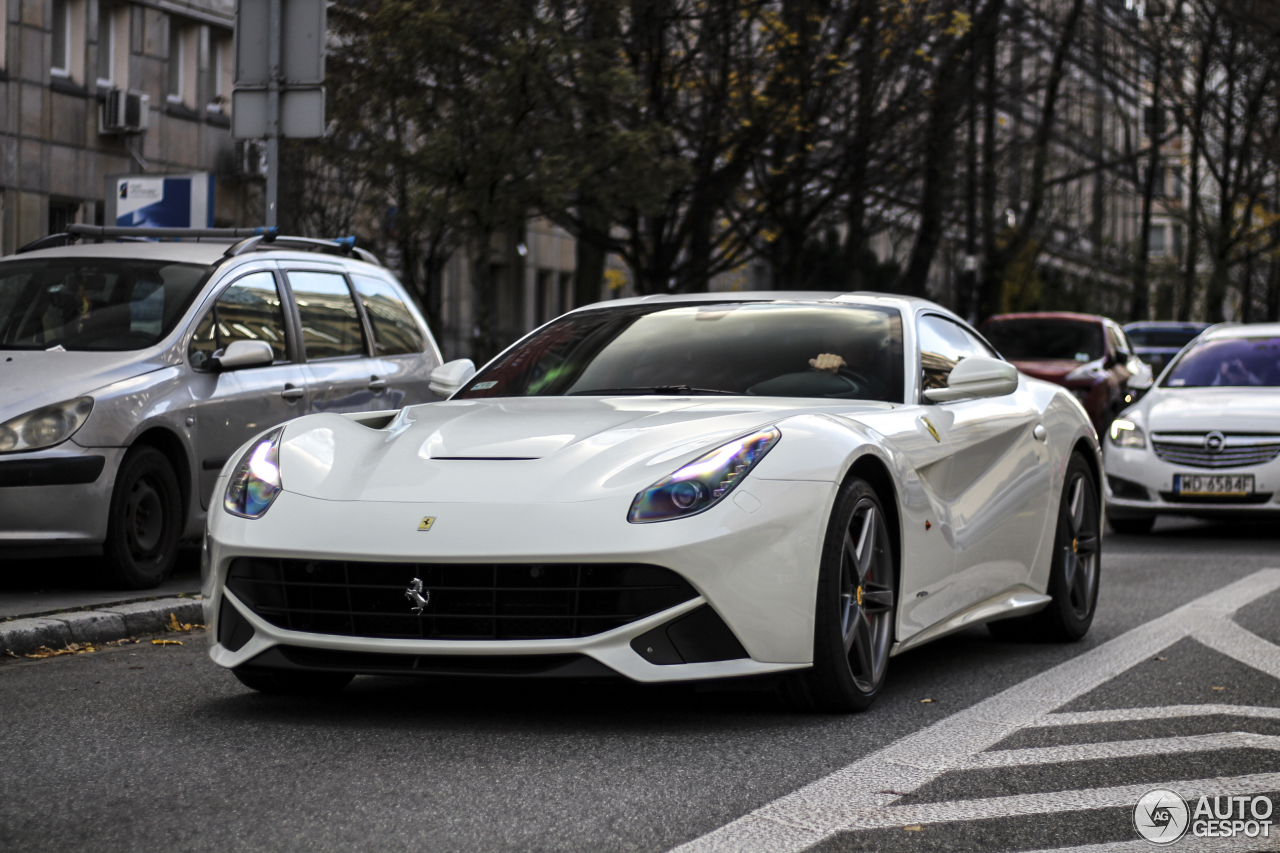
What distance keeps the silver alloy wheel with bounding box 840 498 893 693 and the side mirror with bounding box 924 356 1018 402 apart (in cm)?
76

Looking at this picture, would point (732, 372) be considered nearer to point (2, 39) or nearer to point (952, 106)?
point (952, 106)

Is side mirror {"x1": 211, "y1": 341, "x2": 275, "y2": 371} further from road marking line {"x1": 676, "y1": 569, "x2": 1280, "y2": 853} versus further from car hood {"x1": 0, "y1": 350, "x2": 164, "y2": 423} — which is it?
road marking line {"x1": 676, "y1": 569, "x2": 1280, "y2": 853}

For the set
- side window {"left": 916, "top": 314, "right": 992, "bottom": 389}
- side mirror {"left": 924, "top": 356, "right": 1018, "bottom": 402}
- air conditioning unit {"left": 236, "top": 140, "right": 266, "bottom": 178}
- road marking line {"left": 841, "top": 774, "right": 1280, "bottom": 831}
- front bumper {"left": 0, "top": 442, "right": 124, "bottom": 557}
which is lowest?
road marking line {"left": 841, "top": 774, "right": 1280, "bottom": 831}

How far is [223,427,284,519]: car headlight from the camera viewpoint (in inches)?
207

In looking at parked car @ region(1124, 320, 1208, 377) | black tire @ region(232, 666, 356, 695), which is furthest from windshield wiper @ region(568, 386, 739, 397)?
parked car @ region(1124, 320, 1208, 377)

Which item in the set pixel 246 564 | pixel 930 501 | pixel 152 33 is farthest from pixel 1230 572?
pixel 152 33

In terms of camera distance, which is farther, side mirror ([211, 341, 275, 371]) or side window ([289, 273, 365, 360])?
side window ([289, 273, 365, 360])

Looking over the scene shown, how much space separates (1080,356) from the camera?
2059cm

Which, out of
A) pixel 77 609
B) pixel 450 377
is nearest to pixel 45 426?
pixel 77 609

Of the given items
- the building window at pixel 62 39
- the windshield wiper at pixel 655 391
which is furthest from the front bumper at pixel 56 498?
the building window at pixel 62 39

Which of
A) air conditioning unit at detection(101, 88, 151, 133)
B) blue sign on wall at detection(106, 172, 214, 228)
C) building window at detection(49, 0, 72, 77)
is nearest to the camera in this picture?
blue sign on wall at detection(106, 172, 214, 228)

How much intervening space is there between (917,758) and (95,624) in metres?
3.76

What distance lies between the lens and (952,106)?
952 inches

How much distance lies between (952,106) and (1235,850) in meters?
21.1
